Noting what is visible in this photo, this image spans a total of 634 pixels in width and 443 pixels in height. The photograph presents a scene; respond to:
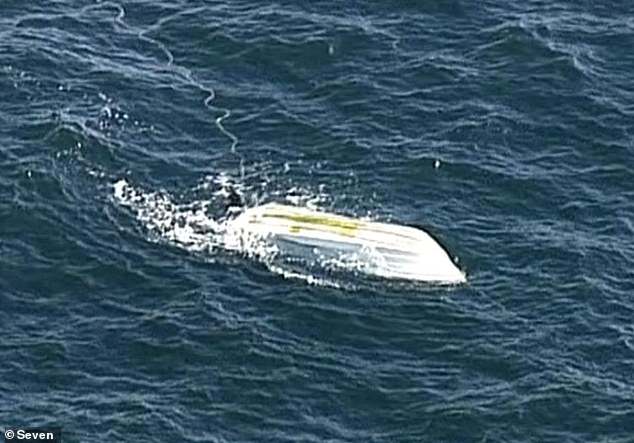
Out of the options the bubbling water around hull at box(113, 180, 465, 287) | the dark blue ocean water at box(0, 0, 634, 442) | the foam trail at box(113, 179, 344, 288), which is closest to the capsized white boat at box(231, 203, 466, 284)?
the bubbling water around hull at box(113, 180, 465, 287)

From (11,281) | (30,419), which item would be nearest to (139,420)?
(30,419)

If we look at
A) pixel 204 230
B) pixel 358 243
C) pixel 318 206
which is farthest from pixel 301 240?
pixel 204 230

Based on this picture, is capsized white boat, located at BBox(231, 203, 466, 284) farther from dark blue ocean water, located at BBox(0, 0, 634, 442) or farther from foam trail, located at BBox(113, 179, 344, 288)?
dark blue ocean water, located at BBox(0, 0, 634, 442)

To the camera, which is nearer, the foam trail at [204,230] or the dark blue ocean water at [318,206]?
the dark blue ocean water at [318,206]

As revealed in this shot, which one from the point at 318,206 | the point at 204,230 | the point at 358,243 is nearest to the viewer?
the point at 358,243

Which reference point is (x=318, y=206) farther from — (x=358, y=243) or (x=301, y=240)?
(x=358, y=243)

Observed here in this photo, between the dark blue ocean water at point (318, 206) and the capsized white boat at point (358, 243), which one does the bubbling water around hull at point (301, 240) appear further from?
the dark blue ocean water at point (318, 206)

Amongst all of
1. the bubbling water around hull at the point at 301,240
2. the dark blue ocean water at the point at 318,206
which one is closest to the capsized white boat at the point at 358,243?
the bubbling water around hull at the point at 301,240
